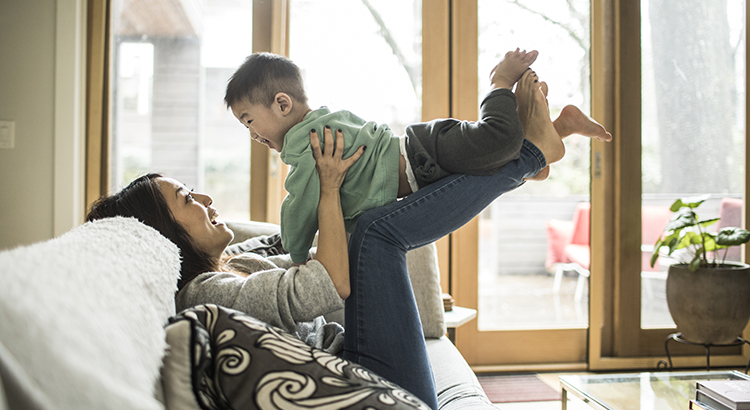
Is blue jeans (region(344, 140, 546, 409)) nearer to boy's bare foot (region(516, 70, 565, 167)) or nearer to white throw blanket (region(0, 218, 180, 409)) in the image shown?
boy's bare foot (region(516, 70, 565, 167))

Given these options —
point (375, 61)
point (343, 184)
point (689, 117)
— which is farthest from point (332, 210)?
point (689, 117)

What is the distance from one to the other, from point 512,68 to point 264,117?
691mm

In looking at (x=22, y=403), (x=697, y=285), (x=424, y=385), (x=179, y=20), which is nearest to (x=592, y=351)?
(x=697, y=285)

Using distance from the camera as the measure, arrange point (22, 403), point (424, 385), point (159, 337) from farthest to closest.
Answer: point (424, 385), point (159, 337), point (22, 403)

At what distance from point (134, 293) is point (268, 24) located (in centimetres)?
219

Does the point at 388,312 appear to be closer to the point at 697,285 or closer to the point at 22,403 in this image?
the point at 22,403

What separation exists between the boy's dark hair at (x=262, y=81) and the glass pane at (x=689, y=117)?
228cm

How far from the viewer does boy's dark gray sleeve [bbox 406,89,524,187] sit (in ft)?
3.44

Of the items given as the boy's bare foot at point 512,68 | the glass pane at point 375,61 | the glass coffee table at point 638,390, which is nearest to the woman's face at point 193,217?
the boy's bare foot at point 512,68

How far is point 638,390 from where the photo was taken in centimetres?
157

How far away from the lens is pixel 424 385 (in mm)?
948

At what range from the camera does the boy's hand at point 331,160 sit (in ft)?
3.56

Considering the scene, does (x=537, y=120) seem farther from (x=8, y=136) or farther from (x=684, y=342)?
(x=8, y=136)

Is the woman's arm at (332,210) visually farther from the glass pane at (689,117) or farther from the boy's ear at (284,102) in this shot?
the glass pane at (689,117)
